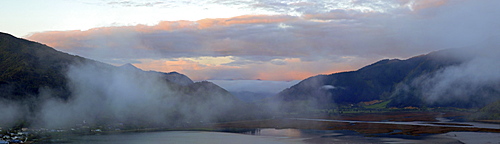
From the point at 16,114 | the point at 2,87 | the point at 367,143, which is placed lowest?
the point at 367,143

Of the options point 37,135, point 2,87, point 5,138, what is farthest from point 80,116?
point 5,138

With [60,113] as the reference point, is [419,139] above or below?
below

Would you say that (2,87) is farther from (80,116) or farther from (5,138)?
(5,138)

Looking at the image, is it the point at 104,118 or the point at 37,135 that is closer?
the point at 37,135

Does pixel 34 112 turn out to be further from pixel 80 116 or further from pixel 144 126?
pixel 144 126

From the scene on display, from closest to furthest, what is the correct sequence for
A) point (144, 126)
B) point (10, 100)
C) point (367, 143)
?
point (367, 143) → point (10, 100) → point (144, 126)

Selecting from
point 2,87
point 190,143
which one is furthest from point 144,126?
point 190,143

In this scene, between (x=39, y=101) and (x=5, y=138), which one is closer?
(x=5, y=138)

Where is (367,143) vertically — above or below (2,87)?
below

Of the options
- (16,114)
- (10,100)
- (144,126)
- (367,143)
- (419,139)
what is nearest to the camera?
(367,143)

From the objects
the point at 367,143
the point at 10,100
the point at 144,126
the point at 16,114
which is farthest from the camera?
the point at 144,126
